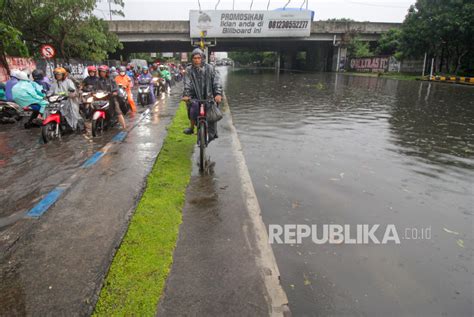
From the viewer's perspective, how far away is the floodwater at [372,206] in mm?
2707

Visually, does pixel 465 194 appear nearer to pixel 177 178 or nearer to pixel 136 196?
pixel 177 178

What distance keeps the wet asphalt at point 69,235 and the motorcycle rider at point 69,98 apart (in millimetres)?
2027

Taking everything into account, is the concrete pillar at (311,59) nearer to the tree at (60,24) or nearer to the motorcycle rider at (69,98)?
the tree at (60,24)

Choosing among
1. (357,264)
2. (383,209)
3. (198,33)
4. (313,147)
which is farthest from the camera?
(198,33)

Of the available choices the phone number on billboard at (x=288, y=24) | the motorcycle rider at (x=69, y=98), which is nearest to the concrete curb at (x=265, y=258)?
the motorcycle rider at (x=69, y=98)

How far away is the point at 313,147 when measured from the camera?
700 centimetres

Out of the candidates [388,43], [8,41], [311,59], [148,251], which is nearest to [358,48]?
[388,43]

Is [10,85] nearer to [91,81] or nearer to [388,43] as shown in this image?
[91,81]

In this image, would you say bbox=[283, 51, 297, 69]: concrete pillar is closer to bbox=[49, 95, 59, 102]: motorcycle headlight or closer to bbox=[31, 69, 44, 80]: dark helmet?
bbox=[31, 69, 44, 80]: dark helmet

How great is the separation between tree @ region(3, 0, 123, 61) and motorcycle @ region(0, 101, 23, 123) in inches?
374

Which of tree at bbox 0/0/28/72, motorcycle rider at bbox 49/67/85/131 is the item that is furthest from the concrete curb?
tree at bbox 0/0/28/72

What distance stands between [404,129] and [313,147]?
343cm

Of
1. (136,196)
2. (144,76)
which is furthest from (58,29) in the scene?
(136,196)

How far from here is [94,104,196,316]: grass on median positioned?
8.07 ft
